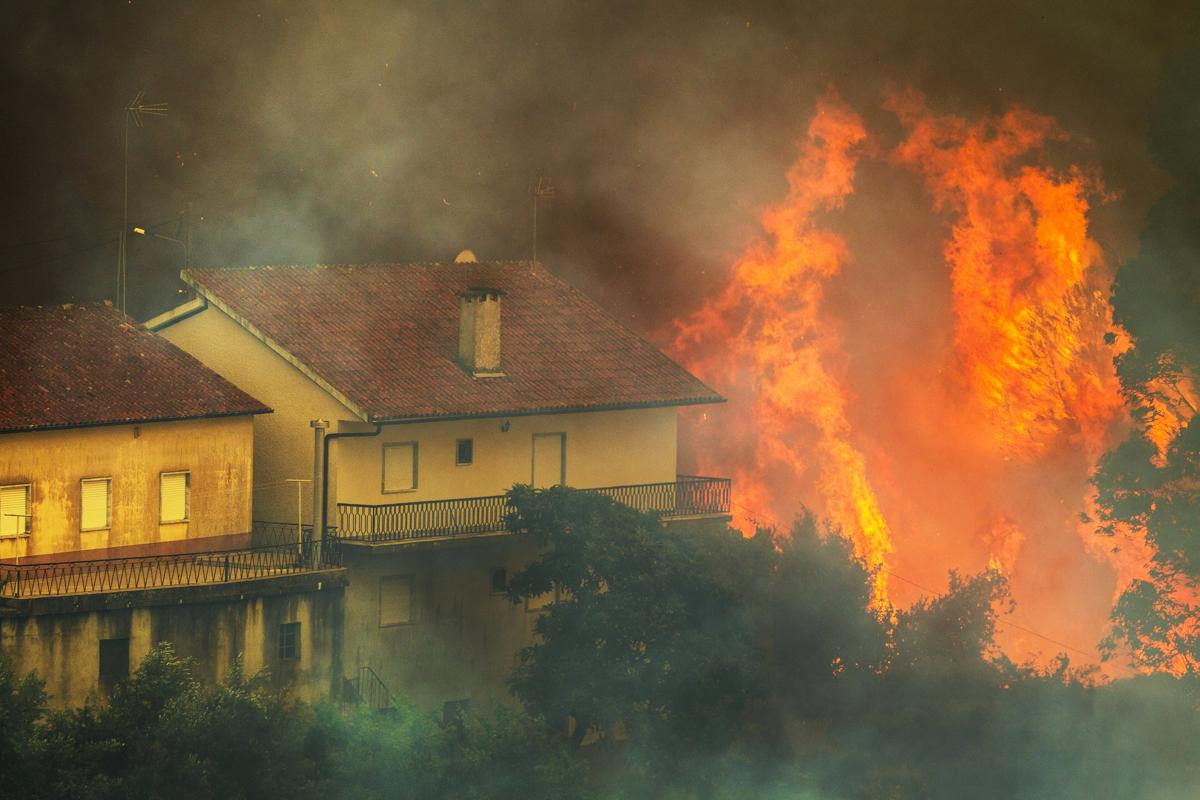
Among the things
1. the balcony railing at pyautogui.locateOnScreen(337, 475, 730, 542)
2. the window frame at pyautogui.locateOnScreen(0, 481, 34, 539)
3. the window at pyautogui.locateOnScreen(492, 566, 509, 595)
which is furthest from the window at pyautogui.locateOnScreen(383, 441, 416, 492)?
the window frame at pyautogui.locateOnScreen(0, 481, 34, 539)

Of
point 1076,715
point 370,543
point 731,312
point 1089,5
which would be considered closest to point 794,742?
point 1076,715

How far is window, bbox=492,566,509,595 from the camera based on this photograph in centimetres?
6153

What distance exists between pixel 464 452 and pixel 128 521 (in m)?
8.45

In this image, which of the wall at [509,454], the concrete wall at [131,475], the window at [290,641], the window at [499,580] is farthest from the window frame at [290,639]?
the window at [499,580]

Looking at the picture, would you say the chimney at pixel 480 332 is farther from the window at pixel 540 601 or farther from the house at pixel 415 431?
the window at pixel 540 601

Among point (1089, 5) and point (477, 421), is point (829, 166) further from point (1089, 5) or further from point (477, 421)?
point (477, 421)

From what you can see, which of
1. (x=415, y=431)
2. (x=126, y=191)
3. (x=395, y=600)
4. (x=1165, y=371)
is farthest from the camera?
(x=126, y=191)

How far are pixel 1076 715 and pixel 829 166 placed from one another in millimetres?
22502

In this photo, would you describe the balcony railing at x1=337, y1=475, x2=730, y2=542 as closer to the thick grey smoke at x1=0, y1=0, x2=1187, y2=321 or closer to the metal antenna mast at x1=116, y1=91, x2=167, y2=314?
the thick grey smoke at x1=0, y1=0, x2=1187, y2=321

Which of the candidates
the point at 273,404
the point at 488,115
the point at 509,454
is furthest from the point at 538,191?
the point at 273,404

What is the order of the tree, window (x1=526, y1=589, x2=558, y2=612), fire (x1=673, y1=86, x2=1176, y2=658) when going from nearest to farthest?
the tree, window (x1=526, y1=589, x2=558, y2=612), fire (x1=673, y1=86, x2=1176, y2=658)

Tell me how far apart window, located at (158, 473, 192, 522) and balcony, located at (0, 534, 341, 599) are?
4.93ft

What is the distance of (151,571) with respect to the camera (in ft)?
179

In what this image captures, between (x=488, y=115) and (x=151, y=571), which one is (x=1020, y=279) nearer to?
(x=488, y=115)
